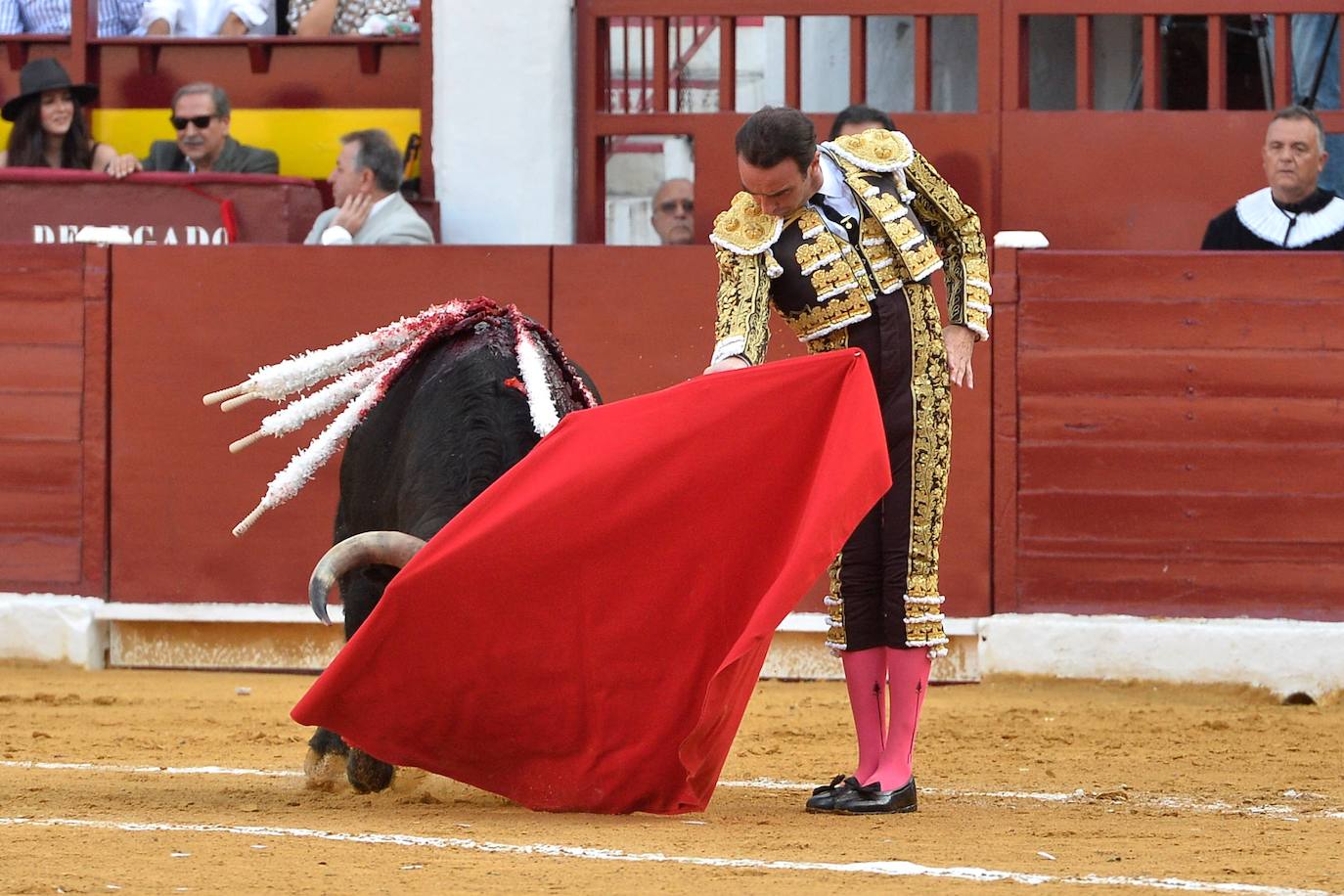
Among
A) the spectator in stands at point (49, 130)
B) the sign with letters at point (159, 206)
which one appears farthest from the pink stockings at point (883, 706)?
the spectator in stands at point (49, 130)

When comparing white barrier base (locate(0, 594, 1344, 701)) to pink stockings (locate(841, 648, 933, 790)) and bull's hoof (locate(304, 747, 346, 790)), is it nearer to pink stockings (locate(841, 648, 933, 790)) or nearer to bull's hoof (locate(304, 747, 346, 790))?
bull's hoof (locate(304, 747, 346, 790))

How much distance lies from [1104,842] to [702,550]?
0.84m

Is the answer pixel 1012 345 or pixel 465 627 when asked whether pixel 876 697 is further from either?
pixel 1012 345

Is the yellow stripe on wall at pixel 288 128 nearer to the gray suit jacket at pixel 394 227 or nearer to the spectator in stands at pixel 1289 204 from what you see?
the gray suit jacket at pixel 394 227

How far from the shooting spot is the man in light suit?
6738 mm

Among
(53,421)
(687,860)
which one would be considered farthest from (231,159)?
(687,860)

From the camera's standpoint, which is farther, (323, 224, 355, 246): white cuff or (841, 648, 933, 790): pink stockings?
(323, 224, 355, 246): white cuff

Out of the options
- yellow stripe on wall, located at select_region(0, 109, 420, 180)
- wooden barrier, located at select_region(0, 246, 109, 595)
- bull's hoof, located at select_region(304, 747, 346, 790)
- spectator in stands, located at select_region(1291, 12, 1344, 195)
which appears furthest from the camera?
yellow stripe on wall, located at select_region(0, 109, 420, 180)

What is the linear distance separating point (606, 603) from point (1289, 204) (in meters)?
3.31

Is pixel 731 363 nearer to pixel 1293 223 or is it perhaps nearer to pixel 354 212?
pixel 1293 223

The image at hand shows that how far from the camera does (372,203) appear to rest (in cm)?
684

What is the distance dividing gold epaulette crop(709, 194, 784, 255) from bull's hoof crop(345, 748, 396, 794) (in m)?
1.22

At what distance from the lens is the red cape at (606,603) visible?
12.6ft

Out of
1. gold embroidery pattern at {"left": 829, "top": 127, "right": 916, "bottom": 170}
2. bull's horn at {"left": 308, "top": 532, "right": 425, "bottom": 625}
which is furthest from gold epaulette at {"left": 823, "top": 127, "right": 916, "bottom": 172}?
bull's horn at {"left": 308, "top": 532, "right": 425, "bottom": 625}
